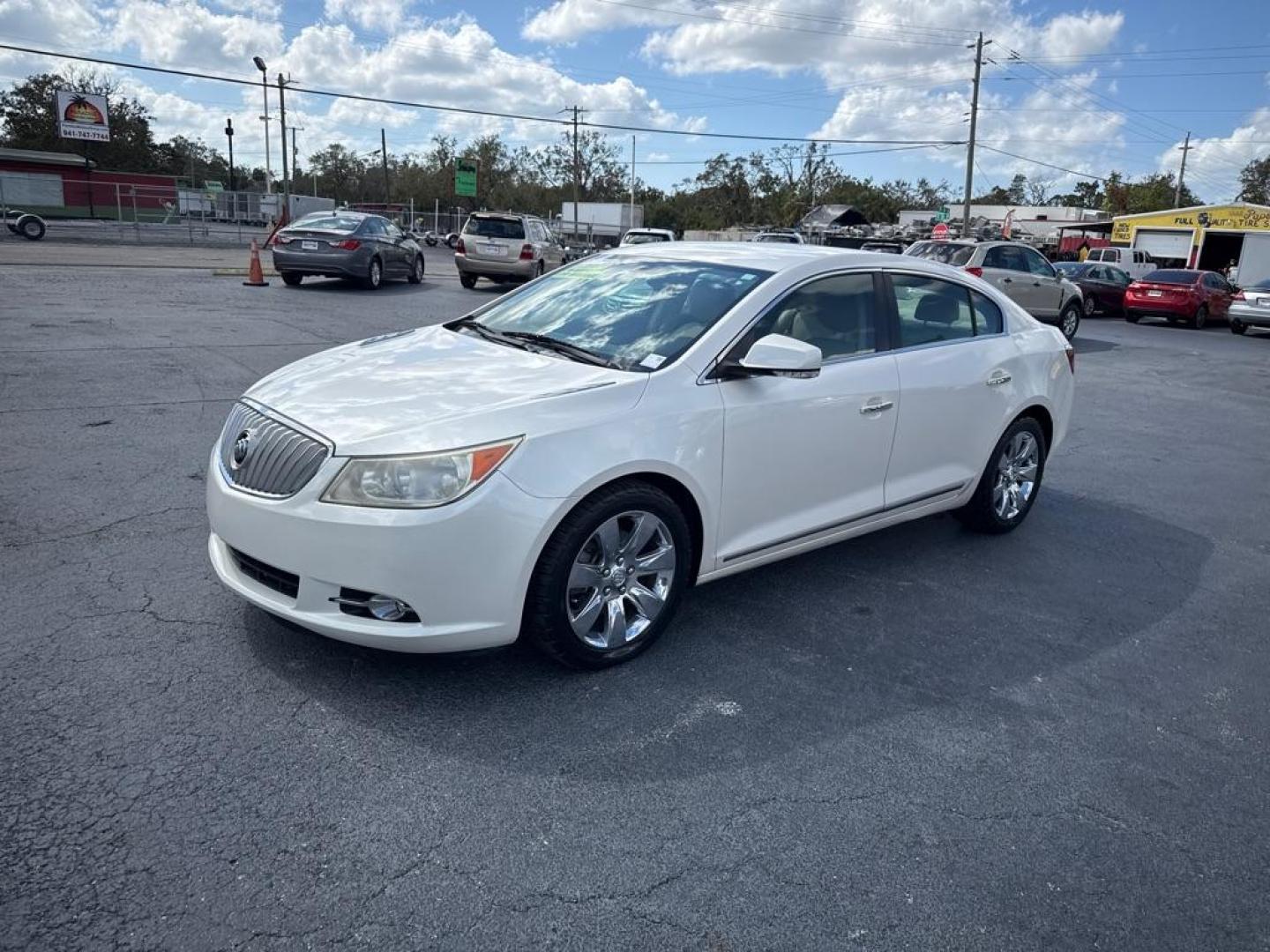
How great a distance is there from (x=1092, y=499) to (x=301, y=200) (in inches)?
2048

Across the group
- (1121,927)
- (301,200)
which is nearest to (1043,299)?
(1121,927)

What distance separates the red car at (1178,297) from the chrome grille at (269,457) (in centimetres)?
2491

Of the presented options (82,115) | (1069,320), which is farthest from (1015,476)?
(82,115)

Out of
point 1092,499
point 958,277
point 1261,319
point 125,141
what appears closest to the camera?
point 958,277

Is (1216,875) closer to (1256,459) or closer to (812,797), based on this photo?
(812,797)

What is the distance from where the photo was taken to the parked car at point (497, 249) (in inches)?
790

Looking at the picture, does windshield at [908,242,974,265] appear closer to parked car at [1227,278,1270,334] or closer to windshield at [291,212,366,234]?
parked car at [1227,278,1270,334]

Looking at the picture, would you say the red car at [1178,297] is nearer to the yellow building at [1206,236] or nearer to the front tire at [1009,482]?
the front tire at [1009,482]

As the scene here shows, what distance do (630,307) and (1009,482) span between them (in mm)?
2722

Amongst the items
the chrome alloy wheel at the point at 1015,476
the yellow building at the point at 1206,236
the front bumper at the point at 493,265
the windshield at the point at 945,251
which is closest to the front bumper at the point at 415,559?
the chrome alloy wheel at the point at 1015,476

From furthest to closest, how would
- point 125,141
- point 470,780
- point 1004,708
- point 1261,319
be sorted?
point 125,141 → point 1261,319 → point 1004,708 → point 470,780

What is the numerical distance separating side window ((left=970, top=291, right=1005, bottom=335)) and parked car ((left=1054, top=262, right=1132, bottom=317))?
21502 millimetres

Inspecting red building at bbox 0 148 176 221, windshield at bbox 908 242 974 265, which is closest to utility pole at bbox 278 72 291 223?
red building at bbox 0 148 176 221

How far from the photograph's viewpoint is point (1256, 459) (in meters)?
8.27
